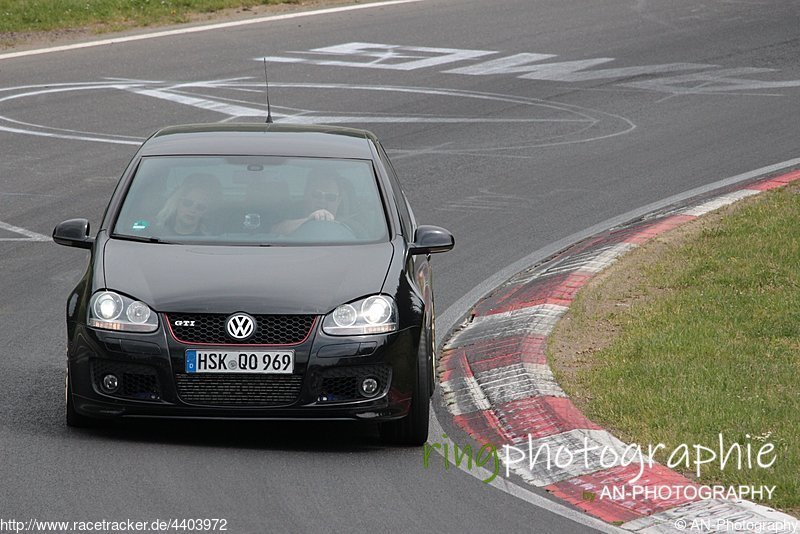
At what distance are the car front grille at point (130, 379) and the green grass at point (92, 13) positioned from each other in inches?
723

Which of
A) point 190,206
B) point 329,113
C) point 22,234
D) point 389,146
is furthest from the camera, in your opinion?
point 329,113

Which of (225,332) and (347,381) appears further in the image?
(347,381)

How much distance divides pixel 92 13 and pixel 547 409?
1964 cm

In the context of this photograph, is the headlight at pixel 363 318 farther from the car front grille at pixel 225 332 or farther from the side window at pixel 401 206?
the side window at pixel 401 206

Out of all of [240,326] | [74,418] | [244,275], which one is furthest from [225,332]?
[74,418]

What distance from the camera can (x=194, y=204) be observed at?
8.25 metres

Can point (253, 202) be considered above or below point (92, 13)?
above

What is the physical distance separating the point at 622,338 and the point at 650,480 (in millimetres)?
2337

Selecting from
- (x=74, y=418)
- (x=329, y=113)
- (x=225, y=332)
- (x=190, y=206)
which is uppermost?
(x=190, y=206)

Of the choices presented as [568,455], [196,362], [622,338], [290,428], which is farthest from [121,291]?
[622,338]

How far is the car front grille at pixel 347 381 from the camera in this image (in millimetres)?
7191

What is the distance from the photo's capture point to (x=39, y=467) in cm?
689

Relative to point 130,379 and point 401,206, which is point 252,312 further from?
point 401,206

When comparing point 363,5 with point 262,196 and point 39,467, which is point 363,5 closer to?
point 262,196
